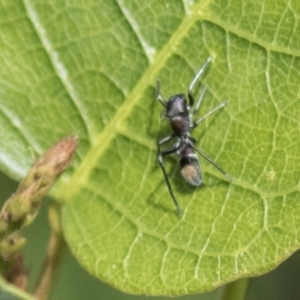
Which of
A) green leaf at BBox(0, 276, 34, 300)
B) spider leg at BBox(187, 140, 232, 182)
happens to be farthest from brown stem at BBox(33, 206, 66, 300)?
spider leg at BBox(187, 140, 232, 182)

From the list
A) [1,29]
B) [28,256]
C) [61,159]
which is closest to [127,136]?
[61,159]

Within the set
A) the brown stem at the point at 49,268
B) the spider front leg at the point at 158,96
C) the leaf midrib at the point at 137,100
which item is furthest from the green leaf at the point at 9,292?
the spider front leg at the point at 158,96

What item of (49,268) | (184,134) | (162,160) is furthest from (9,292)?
(184,134)

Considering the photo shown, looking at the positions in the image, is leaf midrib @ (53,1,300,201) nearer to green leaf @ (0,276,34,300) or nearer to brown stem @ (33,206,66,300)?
brown stem @ (33,206,66,300)

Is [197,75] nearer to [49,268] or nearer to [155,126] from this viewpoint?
[155,126]

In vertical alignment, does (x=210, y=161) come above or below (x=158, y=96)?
A: below

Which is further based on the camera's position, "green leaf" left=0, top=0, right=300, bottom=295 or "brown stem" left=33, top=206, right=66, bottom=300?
"brown stem" left=33, top=206, right=66, bottom=300

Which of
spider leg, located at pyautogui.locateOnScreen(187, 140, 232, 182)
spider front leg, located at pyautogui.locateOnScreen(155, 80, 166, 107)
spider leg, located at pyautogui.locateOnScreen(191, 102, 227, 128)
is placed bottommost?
spider leg, located at pyautogui.locateOnScreen(187, 140, 232, 182)
